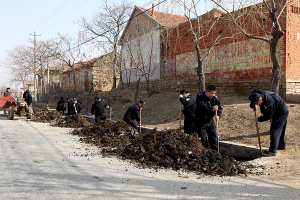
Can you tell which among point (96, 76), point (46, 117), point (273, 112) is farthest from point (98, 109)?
point (96, 76)

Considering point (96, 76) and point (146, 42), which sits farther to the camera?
point (96, 76)

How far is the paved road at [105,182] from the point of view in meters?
3.90

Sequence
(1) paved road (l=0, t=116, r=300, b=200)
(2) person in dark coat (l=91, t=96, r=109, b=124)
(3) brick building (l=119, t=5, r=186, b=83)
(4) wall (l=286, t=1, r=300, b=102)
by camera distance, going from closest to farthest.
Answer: (1) paved road (l=0, t=116, r=300, b=200), (2) person in dark coat (l=91, t=96, r=109, b=124), (4) wall (l=286, t=1, r=300, b=102), (3) brick building (l=119, t=5, r=186, b=83)

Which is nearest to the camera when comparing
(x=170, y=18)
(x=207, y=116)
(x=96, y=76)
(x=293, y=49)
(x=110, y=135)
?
(x=207, y=116)

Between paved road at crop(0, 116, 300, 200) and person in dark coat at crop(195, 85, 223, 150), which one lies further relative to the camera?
person in dark coat at crop(195, 85, 223, 150)

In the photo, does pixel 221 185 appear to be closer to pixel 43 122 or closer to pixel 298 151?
pixel 298 151

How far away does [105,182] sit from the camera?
450 cm

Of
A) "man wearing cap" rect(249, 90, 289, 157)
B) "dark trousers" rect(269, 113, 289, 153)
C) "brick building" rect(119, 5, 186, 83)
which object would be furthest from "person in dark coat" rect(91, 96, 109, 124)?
"brick building" rect(119, 5, 186, 83)

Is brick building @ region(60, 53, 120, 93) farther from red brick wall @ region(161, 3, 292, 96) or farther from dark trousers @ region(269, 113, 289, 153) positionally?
dark trousers @ region(269, 113, 289, 153)

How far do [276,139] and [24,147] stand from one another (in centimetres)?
680

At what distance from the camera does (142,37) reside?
75.2 feet

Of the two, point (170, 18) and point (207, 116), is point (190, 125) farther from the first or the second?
point (170, 18)

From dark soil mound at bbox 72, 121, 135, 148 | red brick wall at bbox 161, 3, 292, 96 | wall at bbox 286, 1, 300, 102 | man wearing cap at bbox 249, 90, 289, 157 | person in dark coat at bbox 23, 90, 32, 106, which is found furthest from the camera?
person in dark coat at bbox 23, 90, 32, 106

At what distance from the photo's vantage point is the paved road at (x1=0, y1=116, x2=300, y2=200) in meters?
3.90
